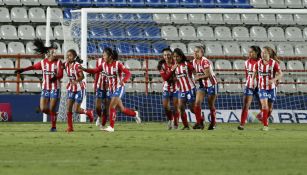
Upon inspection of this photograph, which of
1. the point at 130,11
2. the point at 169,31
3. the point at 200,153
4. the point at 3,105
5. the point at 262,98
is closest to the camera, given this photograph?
the point at 200,153

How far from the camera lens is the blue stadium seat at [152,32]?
31.2 meters

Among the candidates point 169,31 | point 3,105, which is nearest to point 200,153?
point 3,105

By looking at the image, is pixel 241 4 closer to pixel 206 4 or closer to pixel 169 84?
pixel 206 4

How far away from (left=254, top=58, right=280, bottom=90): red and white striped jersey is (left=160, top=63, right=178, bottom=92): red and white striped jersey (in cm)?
222

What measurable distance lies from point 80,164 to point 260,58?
12.2 meters

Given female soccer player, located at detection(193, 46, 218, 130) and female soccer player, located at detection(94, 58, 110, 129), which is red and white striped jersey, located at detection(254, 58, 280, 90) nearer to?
female soccer player, located at detection(193, 46, 218, 130)

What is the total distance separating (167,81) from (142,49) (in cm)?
876

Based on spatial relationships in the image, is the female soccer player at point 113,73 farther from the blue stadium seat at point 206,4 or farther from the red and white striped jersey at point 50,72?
the blue stadium seat at point 206,4

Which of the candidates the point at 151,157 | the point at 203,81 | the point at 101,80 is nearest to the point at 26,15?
the point at 203,81

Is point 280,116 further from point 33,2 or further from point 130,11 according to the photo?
point 33,2

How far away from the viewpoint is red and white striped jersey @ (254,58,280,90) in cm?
2005

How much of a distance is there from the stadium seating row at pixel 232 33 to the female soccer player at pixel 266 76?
39.4 feet

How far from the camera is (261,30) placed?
3347cm

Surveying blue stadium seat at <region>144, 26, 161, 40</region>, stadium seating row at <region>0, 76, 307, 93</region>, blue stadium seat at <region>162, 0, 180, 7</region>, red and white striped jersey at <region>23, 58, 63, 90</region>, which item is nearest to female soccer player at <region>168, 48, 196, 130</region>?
red and white striped jersey at <region>23, 58, 63, 90</region>
